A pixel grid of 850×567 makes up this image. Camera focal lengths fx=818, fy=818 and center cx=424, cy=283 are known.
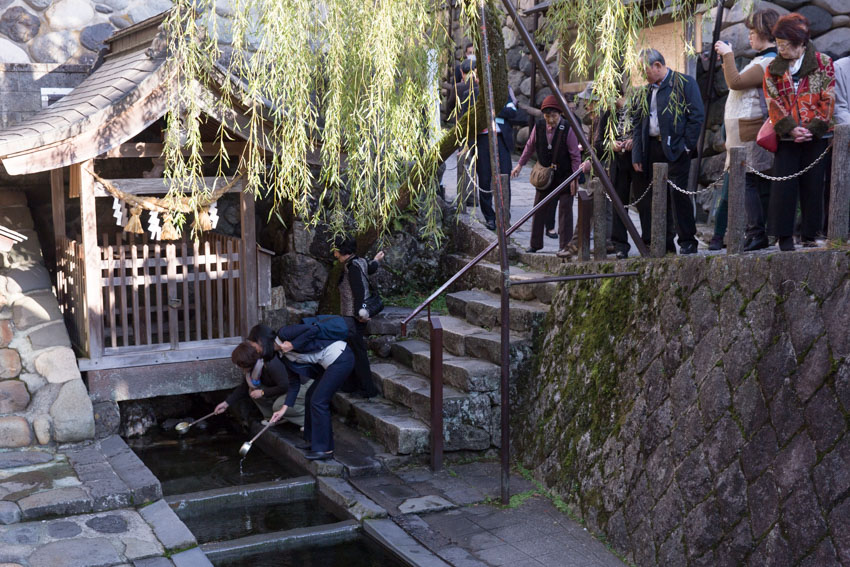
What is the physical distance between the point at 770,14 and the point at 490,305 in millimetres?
3752

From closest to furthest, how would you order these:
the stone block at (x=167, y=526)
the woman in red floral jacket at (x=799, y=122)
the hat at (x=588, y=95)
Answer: the stone block at (x=167, y=526) < the woman in red floral jacket at (x=799, y=122) < the hat at (x=588, y=95)

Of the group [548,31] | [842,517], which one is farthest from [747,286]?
[548,31]

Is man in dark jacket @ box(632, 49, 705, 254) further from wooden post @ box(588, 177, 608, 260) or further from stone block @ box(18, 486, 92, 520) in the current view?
stone block @ box(18, 486, 92, 520)

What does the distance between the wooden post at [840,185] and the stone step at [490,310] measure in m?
3.13

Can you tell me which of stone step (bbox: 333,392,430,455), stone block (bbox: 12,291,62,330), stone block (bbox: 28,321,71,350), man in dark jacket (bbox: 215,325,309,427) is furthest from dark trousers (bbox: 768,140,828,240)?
stone block (bbox: 12,291,62,330)

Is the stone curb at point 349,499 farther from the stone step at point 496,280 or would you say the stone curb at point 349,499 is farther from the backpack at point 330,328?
the stone step at point 496,280

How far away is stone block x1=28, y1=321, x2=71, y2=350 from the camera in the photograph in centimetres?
816

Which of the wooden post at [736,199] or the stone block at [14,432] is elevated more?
the wooden post at [736,199]

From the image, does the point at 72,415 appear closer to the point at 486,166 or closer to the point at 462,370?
the point at 462,370

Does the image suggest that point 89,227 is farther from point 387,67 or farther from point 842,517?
point 842,517

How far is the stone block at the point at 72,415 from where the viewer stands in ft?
24.9

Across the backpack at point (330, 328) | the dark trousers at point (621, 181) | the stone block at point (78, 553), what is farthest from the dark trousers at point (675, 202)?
the stone block at point (78, 553)

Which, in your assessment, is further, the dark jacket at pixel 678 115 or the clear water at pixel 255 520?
the dark jacket at pixel 678 115

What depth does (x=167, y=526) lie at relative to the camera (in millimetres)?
6090
